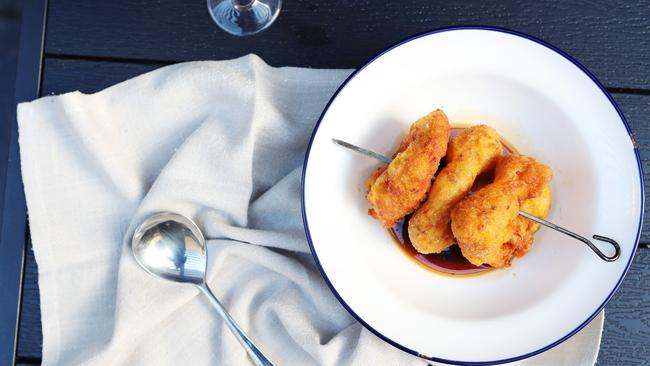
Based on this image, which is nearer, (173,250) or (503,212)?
(503,212)

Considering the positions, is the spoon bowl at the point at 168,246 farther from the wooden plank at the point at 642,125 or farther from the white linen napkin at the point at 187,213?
the wooden plank at the point at 642,125

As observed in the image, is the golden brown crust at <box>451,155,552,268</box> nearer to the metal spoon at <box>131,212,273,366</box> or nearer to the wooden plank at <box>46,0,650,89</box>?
the wooden plank at <box>46,0,650,89</box>

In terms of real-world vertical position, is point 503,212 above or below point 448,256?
above

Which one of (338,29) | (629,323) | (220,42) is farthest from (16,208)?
(629,323)

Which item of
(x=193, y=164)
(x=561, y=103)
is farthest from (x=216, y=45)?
(x=561, y=103)

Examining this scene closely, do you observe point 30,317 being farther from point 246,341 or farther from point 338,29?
point 338,29

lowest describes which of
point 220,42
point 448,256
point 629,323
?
Result: point 629,323
